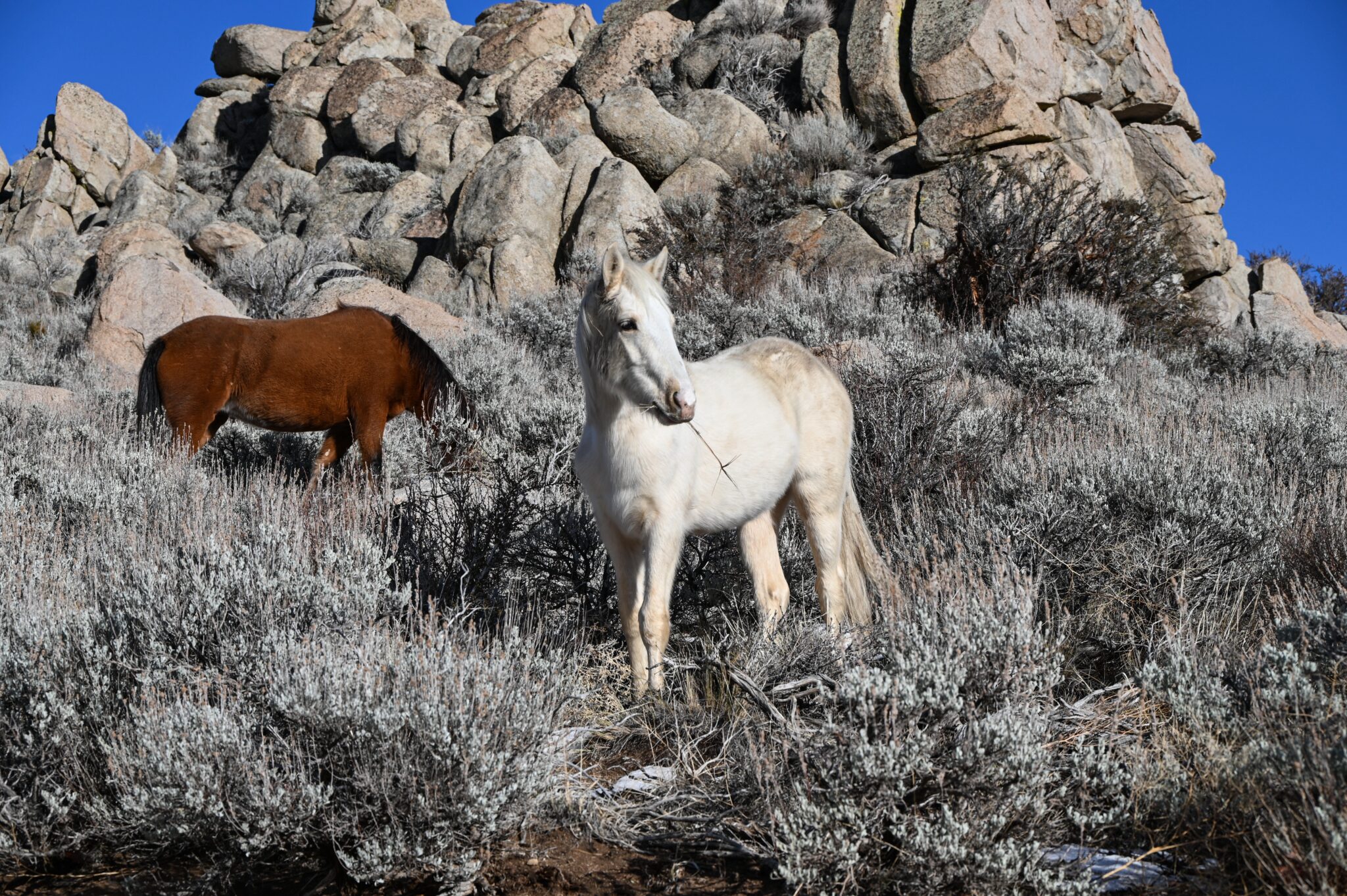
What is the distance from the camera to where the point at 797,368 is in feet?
15.1

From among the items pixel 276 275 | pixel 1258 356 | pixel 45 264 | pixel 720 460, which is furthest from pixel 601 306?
pixel 45 264

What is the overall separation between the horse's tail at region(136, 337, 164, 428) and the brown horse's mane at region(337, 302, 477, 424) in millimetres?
1750

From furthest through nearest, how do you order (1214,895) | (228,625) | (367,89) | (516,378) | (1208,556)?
(367,89)
(516,378)
(1208,556)
(228,625)
(1214,895)

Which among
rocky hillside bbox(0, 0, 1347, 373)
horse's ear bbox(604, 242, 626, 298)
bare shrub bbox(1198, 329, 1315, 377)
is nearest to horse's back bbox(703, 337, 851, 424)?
horse's ear bbox(604, 242, 626, 298)

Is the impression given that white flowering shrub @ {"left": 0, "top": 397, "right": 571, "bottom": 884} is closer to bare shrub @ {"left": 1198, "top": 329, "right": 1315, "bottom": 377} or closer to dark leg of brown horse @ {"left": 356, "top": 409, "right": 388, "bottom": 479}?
dark leg of brown horse @ {"left": 356, "top": 409, "right": 388, "bottom": 479}

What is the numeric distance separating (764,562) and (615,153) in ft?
57.9

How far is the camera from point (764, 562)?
4508 millimetres

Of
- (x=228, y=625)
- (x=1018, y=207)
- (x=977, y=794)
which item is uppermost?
(x=1018, y=207)

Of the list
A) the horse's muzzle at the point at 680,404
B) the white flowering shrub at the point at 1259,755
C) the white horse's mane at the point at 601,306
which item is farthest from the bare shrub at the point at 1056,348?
the horse's muzzle at the point at 680,404

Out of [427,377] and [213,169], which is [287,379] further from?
[213,169]

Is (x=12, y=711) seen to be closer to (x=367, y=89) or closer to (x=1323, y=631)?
(x=1323, y=631)

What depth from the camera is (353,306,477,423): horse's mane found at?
7.50 meters

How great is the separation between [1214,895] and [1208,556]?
2.70m

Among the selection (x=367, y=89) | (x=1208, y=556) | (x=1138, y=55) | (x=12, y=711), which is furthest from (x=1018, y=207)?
(x=367, y=89)
